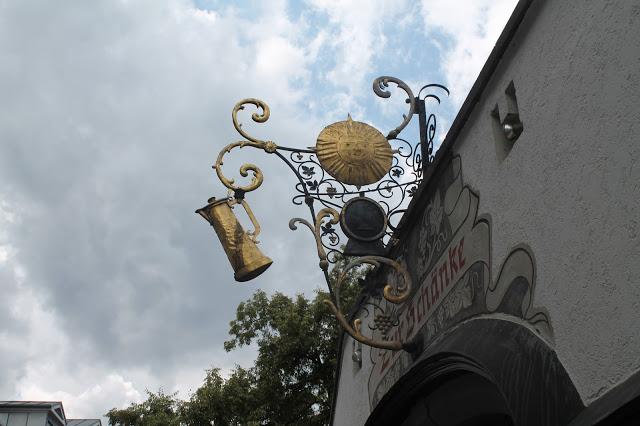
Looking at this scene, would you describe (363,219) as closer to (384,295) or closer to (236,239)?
(384,295)

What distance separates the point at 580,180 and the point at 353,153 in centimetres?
320

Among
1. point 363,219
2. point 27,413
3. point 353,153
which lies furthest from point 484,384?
point 27,413

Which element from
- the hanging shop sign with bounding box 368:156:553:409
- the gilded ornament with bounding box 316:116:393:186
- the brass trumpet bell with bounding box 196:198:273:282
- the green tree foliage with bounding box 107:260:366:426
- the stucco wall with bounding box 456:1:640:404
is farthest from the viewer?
the green tree foliage with bounding box 107:260:366:426

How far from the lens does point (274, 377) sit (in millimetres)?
18047

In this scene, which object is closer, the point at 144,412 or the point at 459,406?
the point at 459,406

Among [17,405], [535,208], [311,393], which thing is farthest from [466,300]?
[17,405]

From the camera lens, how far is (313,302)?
19.3 meters

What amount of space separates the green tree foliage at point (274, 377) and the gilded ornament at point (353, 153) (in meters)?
11.2

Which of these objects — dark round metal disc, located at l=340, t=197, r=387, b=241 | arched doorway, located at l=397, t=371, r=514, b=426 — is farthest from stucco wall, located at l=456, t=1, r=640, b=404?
dark round metal disc, located at l=340, t=197, r=387, b=241

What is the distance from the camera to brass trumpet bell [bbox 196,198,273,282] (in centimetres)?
638

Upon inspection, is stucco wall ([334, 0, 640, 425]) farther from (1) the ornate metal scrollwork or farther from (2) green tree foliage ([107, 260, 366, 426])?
(2) green tree foliage ([107, 260, 366, 426])

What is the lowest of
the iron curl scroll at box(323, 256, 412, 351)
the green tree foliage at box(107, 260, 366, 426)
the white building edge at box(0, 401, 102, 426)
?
the iron curl scroll at box(323, 256, 412, 351)

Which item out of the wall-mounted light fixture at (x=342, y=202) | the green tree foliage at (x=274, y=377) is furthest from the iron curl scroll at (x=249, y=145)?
the green tree foliage at (x=274, y=377)

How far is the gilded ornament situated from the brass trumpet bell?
2.97 ft
